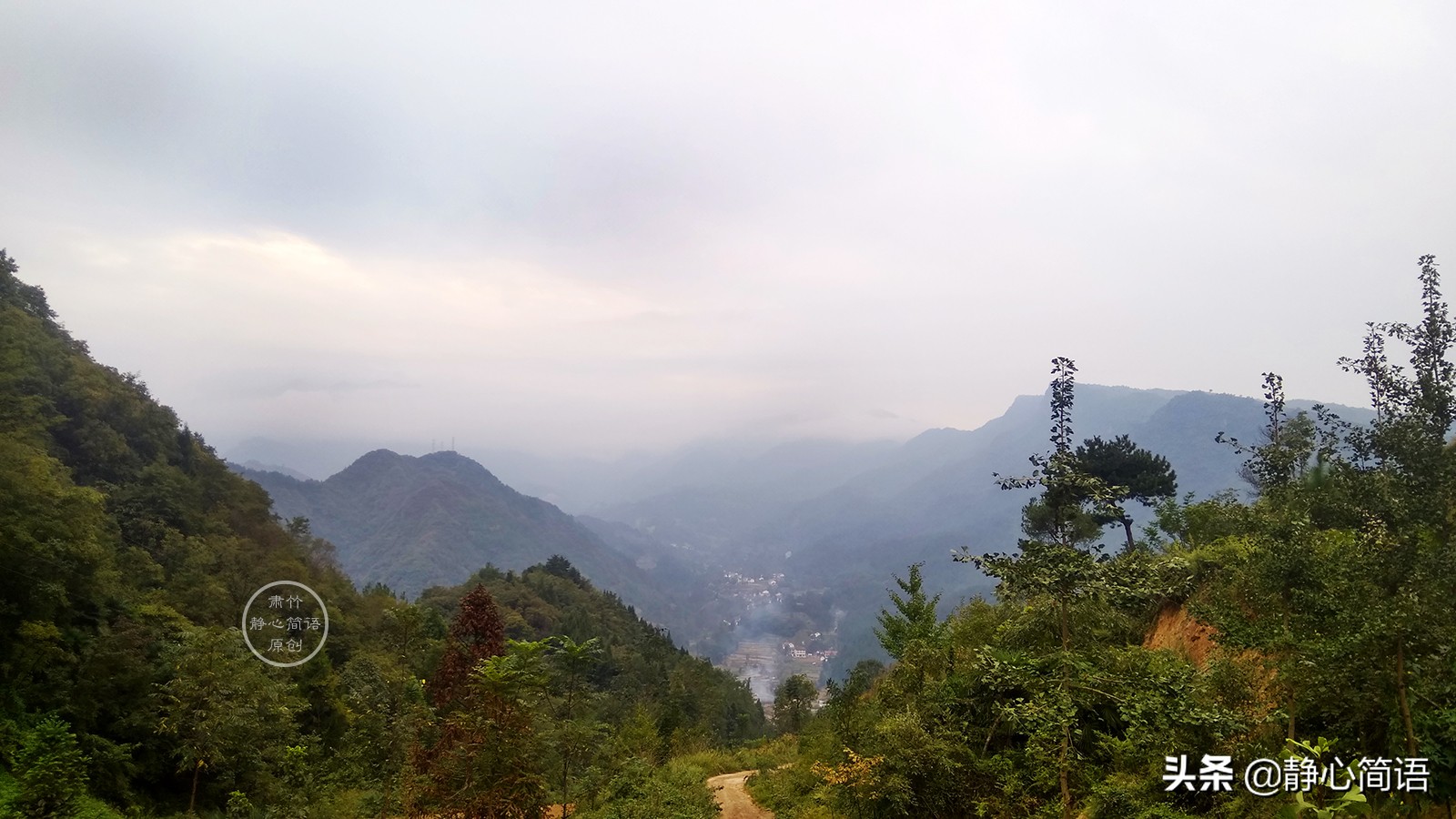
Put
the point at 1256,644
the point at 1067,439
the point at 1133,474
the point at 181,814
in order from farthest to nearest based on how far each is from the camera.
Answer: the point at 1133,474 < the point at 181,814 < the point at 1067,439 < the point at 1256,644

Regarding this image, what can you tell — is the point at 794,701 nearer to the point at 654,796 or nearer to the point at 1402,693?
the point at 654,796

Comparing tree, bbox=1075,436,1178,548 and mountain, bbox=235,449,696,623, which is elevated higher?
tree, bbox=1075,436,1178,548

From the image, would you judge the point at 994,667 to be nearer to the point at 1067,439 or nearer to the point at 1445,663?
the point at 1067,439

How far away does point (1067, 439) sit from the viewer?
783 centimetres

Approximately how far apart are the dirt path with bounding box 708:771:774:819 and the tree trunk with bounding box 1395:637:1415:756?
41.9 feet

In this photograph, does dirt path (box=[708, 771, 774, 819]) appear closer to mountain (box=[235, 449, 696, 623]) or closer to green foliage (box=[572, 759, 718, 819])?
green foliage (box=[572, 759, 718, 819])

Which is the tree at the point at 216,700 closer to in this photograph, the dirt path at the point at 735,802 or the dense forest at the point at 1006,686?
→ the dense forest at the point at 1006,686

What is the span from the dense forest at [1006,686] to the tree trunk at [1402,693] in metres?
0.04

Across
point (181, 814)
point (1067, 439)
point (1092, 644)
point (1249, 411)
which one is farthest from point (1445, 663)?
point (1249, 411)

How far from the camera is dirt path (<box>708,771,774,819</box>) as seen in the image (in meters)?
15.7

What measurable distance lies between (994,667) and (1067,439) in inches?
115

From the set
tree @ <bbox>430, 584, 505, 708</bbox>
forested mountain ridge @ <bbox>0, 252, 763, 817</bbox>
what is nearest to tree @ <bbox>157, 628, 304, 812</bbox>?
forested mountain ridge @ <bbox>0, 252, 763, 817</bbox>

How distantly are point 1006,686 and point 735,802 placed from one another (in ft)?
39.1

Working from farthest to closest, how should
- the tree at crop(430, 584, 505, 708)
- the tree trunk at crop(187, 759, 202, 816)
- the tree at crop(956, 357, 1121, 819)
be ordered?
the tree trunk at crop(187, 759, 202, 816), the tree at crop(430, 584, 505, 708), the tree at crop(956, 357, 1121, 819)
